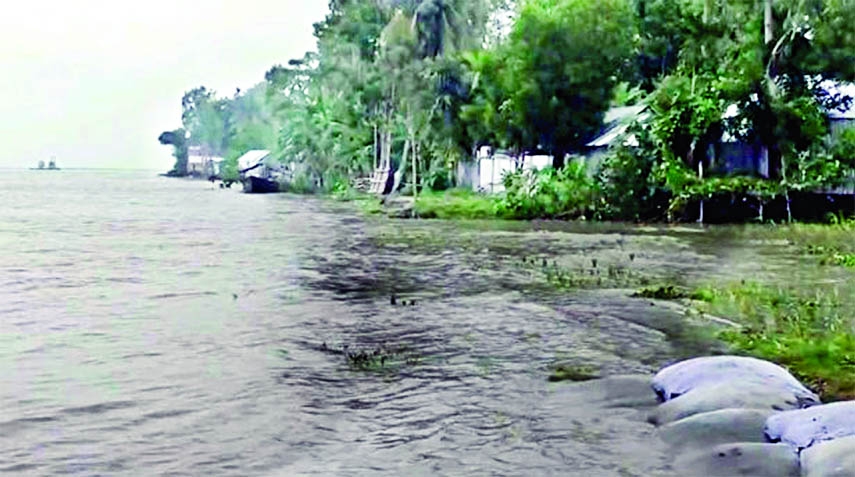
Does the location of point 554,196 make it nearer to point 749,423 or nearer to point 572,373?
point 572,373

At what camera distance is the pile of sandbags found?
691 centimetres

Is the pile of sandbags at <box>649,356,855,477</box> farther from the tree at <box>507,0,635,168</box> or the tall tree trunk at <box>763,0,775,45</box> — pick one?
the tree at <box>507,0,635,168</box>

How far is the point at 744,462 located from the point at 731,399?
109cm

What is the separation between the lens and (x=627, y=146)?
119ft

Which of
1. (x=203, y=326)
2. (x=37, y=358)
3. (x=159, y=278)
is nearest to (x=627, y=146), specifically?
(x=159, y=278)

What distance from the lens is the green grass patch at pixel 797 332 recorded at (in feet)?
33.6

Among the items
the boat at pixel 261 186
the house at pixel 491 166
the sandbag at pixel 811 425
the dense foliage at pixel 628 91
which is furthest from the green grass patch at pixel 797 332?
the boat at pixel 261 186

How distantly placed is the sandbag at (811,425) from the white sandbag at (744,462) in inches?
4.8

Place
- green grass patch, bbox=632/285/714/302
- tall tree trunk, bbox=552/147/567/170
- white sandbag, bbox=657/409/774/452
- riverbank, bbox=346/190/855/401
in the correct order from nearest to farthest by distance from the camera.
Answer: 1. white sandbag, bbox=657/409/774/452
2. riverbank, bbox=346/190/855/401
3. green grass patch, bbox=632/285/714/302
4. tall tree trunk, bbox=552/147/567/170

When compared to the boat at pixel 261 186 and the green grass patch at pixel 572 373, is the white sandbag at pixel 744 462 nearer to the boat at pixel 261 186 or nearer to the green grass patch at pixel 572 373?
the green grass patch at pixel 572 373

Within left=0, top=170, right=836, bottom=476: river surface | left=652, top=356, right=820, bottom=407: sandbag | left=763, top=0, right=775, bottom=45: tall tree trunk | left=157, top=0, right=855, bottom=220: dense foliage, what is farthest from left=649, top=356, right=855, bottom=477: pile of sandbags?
left=763, top=0, right=775, bottom=45: tall tree trunk

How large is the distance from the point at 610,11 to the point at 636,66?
3.91 meters

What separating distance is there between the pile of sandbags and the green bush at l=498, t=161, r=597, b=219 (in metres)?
28.1

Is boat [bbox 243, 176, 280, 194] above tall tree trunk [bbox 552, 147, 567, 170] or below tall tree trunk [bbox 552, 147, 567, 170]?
below
